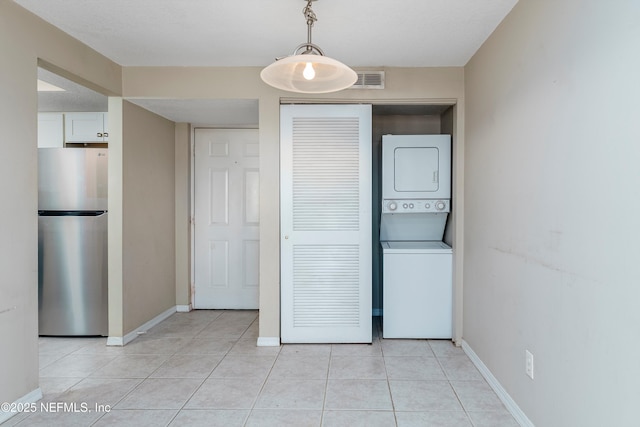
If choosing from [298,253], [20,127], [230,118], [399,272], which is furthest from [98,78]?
[399,272]

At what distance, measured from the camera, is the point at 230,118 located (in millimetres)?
3900

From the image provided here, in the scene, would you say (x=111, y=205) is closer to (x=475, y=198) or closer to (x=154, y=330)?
(x=154, y=330)

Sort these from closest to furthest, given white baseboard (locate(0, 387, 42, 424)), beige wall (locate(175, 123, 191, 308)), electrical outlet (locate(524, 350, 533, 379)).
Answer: electrical outlet (locate(524, 350, 533, 379)), white baseboard (locate(0, 387, 42, 424)), beige wall (locate(175, 123, 191, 308))

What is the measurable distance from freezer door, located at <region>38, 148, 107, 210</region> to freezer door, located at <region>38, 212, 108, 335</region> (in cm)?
12

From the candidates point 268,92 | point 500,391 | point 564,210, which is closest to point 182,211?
point 268,92

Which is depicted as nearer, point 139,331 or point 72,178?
point 72,178

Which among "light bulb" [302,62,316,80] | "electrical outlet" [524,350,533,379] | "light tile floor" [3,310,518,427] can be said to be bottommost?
"light tile floor" [3,310,518,427]

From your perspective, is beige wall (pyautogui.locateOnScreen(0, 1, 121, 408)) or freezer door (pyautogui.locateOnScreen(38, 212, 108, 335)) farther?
freezer door (pyautogui.locateOnScreen(38, 212, 108, 335))

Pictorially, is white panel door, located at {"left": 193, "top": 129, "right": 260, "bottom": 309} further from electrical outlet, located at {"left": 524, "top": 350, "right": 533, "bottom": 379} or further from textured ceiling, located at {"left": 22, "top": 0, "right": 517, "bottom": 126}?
electrical outlet, located at {"left": 524, "top": 350, "right": 533, "bottom": 379}

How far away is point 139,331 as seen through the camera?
3.48 metres

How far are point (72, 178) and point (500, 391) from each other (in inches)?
148

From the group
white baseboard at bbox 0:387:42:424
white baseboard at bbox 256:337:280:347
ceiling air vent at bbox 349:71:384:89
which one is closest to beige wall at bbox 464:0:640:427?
ceiling air vent at bbox 349:71:384:89

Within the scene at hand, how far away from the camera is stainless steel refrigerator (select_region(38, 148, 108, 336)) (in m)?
3.31

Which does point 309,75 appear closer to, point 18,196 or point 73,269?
point 18,196
